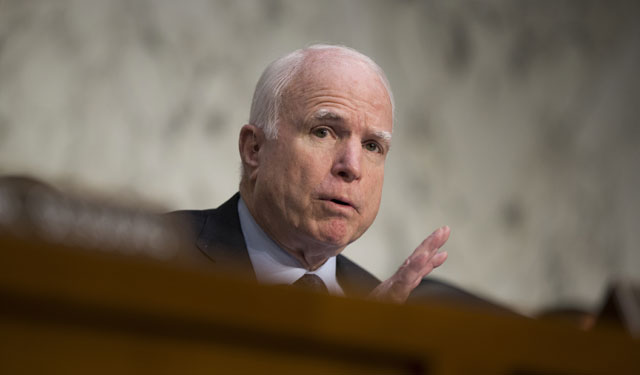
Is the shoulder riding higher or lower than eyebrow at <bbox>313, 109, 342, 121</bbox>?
lower

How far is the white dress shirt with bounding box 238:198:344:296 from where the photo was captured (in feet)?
4.78

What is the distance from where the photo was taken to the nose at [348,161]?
4.68 feet

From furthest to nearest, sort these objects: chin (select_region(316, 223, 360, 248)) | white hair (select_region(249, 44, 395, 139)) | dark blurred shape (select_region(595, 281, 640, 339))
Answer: white hair (select_region(249, 44, 395, 139)), chin (select_region(316, 223, 360, 248)), dark blurred shape (select_region(595, 281, 640, 339))

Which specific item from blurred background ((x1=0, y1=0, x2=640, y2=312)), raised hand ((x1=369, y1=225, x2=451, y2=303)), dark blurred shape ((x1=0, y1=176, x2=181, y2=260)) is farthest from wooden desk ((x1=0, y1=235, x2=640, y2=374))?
blurred background ((x1=0, y1=0, x2=640, y2=312))

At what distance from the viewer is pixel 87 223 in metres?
0.76

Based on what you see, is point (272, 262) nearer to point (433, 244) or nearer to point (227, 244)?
point (227, 244)

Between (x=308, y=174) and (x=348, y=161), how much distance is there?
76 mm

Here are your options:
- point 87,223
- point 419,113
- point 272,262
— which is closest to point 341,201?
point 272,262

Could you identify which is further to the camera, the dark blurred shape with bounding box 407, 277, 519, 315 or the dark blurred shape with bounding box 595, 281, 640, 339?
the dark blurred shape with bounding box 407, 277, 519, 315

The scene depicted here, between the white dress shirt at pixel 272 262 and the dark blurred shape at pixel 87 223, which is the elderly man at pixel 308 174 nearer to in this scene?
the white dress shirt at pixel 272 262

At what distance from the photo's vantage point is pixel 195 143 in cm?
309

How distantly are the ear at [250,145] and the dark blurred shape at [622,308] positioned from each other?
2.21ft

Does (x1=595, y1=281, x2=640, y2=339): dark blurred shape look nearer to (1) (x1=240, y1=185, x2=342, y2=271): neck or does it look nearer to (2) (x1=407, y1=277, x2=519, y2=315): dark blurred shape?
(2) (x1=407, y1=277, x2=519, y2=315): dark blurred shape

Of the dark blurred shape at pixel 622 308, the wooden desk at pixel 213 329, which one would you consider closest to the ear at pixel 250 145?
the dark blurred shape at pixel 622 308
